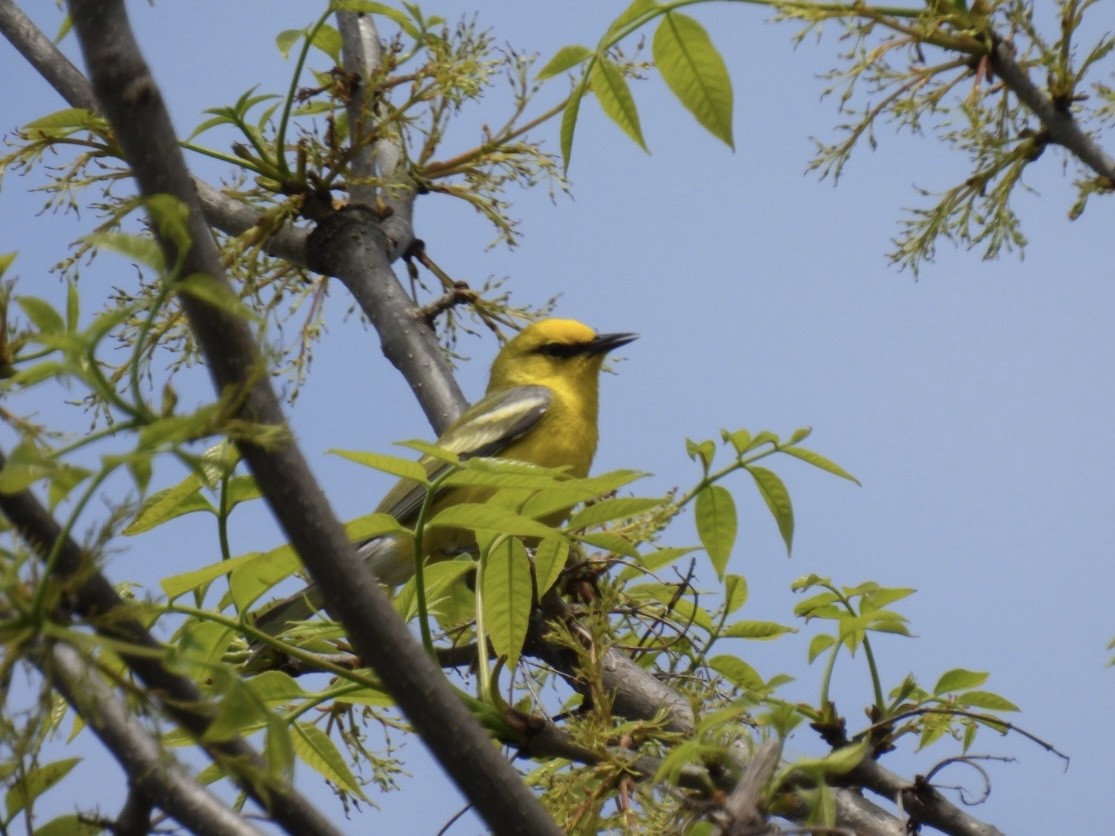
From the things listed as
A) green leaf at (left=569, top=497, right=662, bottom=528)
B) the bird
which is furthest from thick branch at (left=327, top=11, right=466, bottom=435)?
green leaf at (left=569, top=497, right=662, bottom=528)

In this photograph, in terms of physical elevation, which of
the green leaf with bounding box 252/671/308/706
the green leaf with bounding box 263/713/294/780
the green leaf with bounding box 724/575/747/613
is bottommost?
the green leaf with bounding box 263/713/294/780

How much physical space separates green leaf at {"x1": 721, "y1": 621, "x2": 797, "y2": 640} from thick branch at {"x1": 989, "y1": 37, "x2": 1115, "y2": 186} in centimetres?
119

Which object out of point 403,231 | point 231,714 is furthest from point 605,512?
point 403,231

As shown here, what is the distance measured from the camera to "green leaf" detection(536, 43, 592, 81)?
2.23 meters

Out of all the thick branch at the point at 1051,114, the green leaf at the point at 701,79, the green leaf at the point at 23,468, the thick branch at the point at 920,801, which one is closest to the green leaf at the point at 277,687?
the green leaf at the point at 23,468

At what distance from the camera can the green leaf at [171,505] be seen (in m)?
2.08

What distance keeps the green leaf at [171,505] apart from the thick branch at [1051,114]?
1869 millimetres

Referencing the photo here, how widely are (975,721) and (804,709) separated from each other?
14.0 inches

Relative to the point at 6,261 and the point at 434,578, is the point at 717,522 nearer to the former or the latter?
the point at 434,578

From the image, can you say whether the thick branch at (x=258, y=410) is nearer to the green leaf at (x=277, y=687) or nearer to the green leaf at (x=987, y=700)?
the green leaf at (x=277, y=687)

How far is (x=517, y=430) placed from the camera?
4953mm

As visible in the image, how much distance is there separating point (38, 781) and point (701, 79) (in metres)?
1.35

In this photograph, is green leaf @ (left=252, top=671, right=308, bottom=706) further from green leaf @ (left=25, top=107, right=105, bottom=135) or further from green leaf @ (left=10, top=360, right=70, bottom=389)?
green leaf @ (left=25, top=107, right=105, bottom=135)

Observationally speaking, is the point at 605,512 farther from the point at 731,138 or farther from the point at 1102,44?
the point at 1102,44
